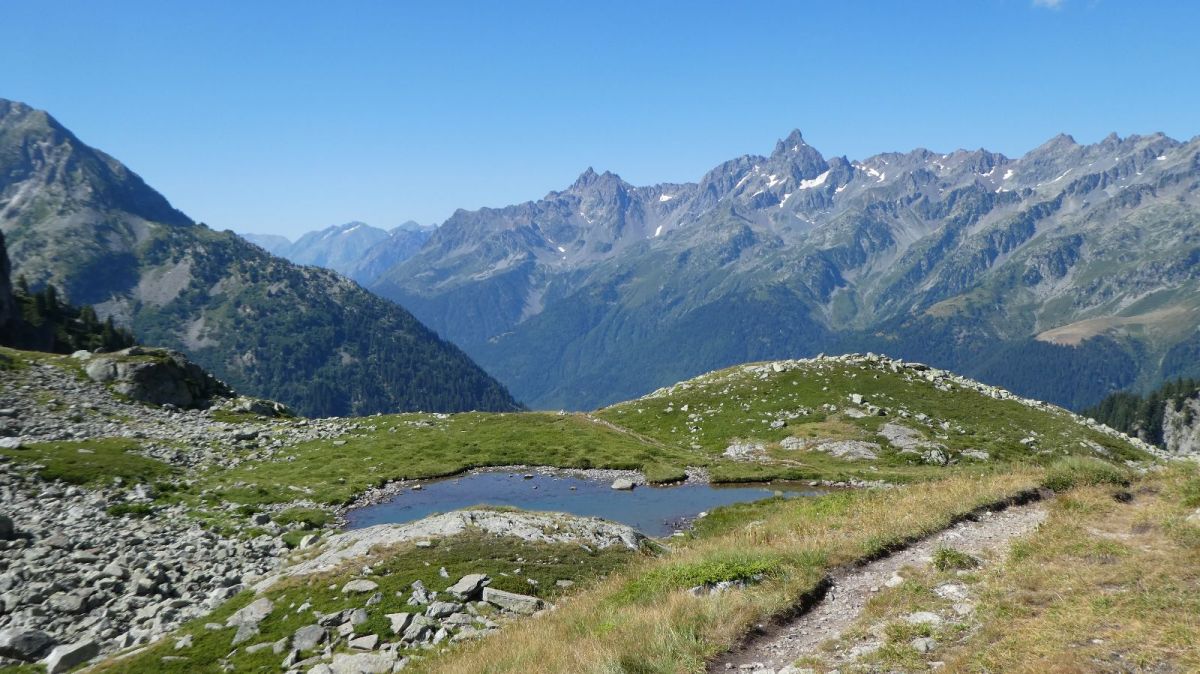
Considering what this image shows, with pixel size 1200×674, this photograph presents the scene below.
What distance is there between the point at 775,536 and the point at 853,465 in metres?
36.7

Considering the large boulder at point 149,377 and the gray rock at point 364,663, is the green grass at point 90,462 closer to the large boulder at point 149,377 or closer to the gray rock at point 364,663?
the large boulder at point 149,377

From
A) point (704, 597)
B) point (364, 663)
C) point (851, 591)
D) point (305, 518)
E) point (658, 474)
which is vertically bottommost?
point (305, 518)

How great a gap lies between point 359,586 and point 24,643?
10665 mm

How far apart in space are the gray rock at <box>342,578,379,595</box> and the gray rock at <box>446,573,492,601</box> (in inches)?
106

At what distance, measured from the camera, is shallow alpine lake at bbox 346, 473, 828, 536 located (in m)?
41.2

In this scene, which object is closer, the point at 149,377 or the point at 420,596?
the point at 420,596

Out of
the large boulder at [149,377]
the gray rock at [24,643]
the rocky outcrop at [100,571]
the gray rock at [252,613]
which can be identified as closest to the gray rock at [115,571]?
the rocky outcrop at [100,571]

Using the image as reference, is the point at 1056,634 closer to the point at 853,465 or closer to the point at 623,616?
the point at 623,616

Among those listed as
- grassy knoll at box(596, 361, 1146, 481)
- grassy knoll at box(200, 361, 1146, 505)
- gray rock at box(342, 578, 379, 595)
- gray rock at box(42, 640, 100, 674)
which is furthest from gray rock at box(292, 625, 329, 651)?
grassy knoll at box(596, 361, 1146, 481)

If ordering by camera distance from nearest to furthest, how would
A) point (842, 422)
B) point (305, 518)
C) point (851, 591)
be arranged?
point (851, 591) < point (305, 518) < point (842, 422)

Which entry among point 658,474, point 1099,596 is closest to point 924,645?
point 1099,596

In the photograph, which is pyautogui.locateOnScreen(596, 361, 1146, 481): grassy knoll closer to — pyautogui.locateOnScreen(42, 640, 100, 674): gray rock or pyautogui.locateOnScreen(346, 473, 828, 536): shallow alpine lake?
pyautogui.locateOnScreen(346, 473, 828, 536): shallow alpine lake

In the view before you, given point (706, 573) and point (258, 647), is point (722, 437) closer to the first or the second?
point (706, 573)

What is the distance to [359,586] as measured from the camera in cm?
2297
